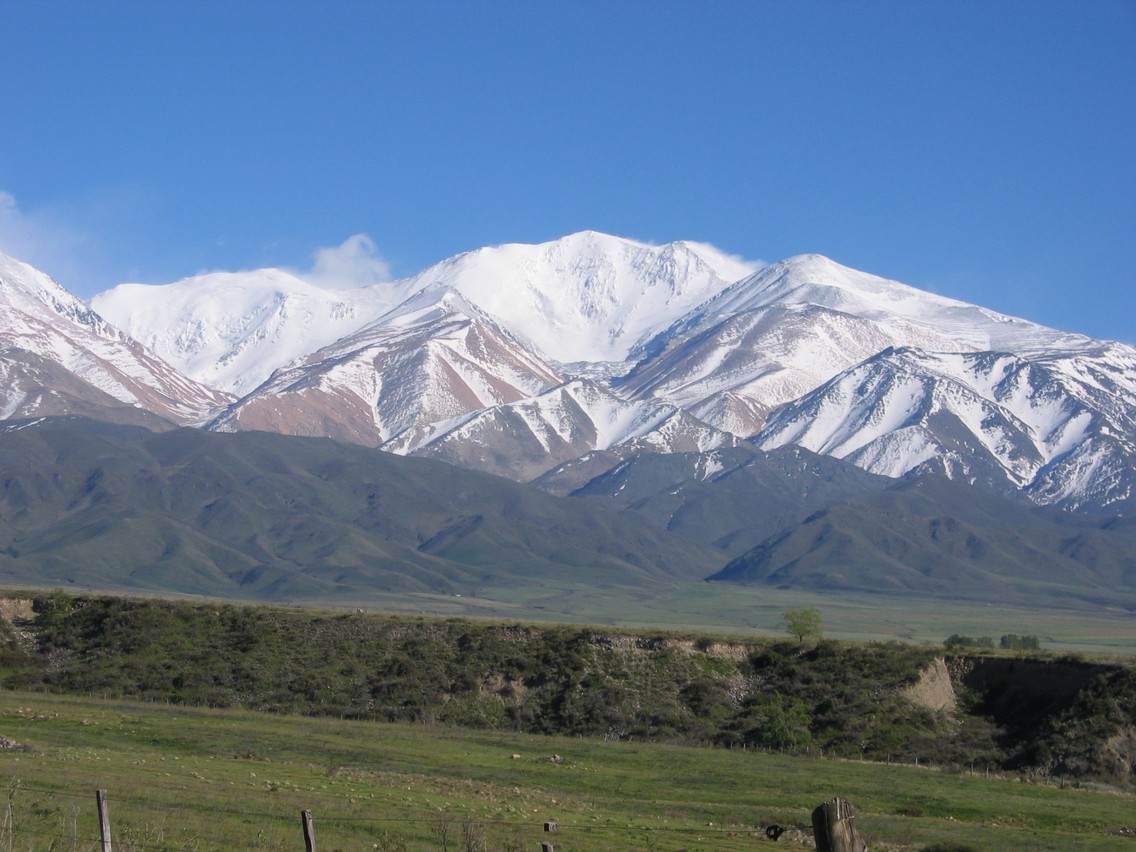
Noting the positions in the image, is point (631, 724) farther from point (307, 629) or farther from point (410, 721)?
point (307, 629)

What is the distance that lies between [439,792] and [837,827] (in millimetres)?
29974

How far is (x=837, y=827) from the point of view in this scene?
22078 mm

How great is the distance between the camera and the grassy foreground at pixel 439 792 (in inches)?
1470

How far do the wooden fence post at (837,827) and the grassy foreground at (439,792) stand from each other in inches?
479

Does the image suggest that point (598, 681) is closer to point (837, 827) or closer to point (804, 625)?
point (804, 625)

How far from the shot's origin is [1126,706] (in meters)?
77.1

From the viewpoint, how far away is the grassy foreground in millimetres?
37344

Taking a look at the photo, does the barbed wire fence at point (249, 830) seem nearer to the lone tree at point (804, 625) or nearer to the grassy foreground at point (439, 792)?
the grassy foreground at point (439, 792)

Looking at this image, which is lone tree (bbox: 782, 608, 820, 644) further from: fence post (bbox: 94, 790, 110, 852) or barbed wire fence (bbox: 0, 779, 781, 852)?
fence post (bbox: 94, 790, 110, 852)

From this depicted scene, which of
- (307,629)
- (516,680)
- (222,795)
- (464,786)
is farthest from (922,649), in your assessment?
(222,795)

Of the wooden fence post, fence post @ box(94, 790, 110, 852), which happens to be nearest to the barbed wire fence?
fence post @ box(94, 790, 110, 852)

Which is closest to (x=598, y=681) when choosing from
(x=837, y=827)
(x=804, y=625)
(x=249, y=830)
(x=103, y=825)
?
(x=804, y=625)

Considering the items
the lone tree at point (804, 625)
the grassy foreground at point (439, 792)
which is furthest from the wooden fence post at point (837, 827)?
the lone tree at point (804, 625)

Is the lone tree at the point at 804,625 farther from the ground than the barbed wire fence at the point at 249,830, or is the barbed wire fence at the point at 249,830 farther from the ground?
the lone tree at the point at 804,625
